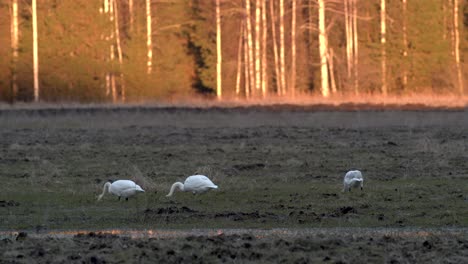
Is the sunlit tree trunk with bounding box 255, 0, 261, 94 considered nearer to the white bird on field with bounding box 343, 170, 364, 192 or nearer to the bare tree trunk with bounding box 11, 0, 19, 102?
the bare tree trunk with bounding box 11, 0, 19, 102

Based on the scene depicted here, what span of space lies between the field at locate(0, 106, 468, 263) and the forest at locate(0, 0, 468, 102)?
2274cm

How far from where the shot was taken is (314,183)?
62.7ft

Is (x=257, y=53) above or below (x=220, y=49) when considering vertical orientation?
below

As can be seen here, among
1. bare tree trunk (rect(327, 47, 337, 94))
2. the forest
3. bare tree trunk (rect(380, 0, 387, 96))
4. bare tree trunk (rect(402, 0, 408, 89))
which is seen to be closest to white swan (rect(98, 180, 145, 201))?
the forest

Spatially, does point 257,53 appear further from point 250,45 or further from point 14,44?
point 14,44

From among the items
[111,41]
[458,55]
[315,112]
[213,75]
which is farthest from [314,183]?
[458,55]

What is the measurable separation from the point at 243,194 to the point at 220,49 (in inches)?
1773

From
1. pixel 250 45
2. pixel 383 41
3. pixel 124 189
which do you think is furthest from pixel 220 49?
pixel 124 189

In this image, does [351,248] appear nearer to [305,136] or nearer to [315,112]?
A: [305,136]

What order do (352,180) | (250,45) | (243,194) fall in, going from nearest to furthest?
1. (352,180)
2. (243,194)
3. (250,45)

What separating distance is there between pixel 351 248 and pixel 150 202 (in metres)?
5.71

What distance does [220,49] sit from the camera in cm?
6194

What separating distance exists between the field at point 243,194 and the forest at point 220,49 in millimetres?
22744

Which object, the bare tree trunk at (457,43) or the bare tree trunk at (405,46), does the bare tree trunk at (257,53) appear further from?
the bare tree trunk at (457,43)
